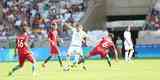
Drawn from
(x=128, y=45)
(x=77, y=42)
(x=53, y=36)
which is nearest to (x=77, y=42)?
(x=77, y=42)

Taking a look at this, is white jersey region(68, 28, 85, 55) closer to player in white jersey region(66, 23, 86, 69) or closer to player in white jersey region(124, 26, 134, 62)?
player in white jersey region(66, 23, 86, 69)

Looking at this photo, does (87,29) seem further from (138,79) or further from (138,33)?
(138,79)

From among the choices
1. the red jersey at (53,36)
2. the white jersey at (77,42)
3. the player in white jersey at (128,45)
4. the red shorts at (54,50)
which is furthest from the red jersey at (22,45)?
the player in white jersey at (128,45)

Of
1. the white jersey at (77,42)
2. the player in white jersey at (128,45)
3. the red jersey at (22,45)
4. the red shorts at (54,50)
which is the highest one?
the red jersey at (22,45)

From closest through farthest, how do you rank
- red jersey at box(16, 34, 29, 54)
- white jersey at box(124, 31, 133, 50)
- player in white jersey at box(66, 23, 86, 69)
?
red jersey at box(16, 34, 29, 54) < player in white jersey at box(66, 23, 86, 69) < white jersey at box(124, 31, 133, 50)

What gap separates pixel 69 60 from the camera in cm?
3030

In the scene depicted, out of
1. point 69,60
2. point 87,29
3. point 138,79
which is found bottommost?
point 87,29

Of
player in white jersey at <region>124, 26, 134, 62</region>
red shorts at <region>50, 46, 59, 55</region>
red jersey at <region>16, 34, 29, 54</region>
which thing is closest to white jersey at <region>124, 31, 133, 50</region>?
player in white jersey at <region>124, 26, 134, 62</region>

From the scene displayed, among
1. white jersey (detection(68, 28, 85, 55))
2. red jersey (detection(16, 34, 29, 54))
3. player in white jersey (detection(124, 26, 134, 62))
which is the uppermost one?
red jersey (detection(16, 34, 29, 54))

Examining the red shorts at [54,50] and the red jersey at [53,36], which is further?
the red shorts at [54,50]

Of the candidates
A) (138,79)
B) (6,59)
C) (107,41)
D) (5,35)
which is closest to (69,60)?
(107,41)

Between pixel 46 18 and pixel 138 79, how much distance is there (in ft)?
89.0

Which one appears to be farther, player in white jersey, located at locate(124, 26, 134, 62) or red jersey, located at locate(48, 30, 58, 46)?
player in white jersey, located at locate(124, 26, 134, 62)

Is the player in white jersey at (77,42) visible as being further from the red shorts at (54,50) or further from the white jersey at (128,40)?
the white jersey at (128,40)
